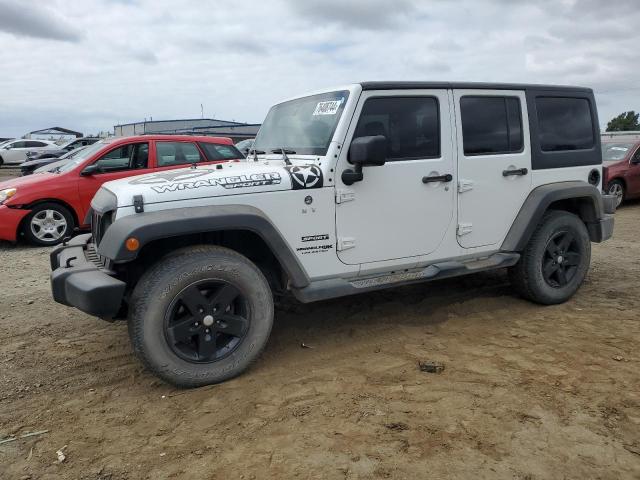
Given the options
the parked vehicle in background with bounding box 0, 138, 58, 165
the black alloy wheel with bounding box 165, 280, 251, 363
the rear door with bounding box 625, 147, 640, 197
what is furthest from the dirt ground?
the parked vehicle in background with bounding box 0, 138, 58, 165

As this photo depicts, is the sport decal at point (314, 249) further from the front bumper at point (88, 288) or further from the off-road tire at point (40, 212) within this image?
the off-road tire at point (40, 212)

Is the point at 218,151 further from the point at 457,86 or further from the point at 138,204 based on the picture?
the point at 138,204

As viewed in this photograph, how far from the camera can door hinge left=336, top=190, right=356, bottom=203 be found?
11.7ft

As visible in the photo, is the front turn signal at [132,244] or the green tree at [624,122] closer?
the front turn signal at [132,244]

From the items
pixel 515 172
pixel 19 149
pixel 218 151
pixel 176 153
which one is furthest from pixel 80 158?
pixel 19 149

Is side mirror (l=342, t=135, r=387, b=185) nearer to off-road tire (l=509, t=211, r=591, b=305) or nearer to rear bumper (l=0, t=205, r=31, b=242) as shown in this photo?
off-road tire (l=509, t=211, r=591, b=305)

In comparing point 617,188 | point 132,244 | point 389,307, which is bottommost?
point 389,307

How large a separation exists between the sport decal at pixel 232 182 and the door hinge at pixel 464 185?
151 cm

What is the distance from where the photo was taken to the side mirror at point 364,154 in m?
3.36

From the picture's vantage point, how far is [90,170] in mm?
7461

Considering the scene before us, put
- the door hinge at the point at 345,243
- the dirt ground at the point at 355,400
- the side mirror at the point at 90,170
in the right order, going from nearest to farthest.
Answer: the dirt ground at the point at 355,400 < the door hinge at the point at 345,243 < the side mirror at the point at 90,170

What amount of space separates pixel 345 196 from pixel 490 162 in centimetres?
141

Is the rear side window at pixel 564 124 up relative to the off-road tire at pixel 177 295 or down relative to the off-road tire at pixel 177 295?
up

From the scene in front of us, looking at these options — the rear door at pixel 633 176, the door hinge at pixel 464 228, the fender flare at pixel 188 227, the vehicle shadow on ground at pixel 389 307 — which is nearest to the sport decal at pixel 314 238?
the fender flare at pixel 188 227
